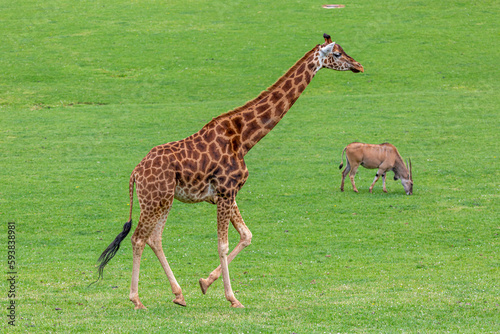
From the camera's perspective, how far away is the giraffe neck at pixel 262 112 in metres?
11.0

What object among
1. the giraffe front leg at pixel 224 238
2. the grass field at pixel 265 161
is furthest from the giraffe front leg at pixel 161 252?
the giraffe front leg at pixel 224 238

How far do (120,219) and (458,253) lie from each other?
32.9ft

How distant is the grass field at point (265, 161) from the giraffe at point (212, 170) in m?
0.96

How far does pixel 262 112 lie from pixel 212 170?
1.48 metres

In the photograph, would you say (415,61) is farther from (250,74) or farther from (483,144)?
(483,144)

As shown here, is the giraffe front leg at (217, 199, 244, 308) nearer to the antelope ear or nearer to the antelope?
the antelope ear

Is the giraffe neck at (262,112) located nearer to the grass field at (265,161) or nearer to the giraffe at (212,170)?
the giraffe at (212,170)

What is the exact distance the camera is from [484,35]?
45656mm

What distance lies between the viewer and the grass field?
1110 centimetres

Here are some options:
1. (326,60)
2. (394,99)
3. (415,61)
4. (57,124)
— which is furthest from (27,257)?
(415,61)

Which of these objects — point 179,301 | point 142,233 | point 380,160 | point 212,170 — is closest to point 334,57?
point 212,170

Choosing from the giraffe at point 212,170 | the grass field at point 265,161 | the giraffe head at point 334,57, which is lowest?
the grass field at point 265,161

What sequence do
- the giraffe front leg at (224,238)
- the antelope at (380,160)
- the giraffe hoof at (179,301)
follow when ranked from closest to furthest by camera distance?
the giraffe front leg at (224,238) < the giraffe hoof at (179,301) < the antelope at (380,160)

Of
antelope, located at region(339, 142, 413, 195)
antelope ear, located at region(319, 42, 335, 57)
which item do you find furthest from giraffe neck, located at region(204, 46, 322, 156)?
antelope, located at region(339, 142, 413, 195)
